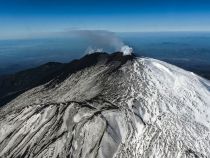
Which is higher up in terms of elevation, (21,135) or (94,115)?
(94,115)

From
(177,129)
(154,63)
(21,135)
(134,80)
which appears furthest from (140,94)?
(21,135)

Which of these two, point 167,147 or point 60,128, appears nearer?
point 167,147

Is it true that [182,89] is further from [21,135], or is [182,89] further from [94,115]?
[21,135]

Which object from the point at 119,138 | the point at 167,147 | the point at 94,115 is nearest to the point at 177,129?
the point at 167,147

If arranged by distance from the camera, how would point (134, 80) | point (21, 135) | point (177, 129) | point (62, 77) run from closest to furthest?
1. point (177, 129)
2. point (21, 135)
3. point (134, 80)
4. point (62, 77)

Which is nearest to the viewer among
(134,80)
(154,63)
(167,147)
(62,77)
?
(167,147)

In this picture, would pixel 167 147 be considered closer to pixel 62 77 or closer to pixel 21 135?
pixel 21 135
